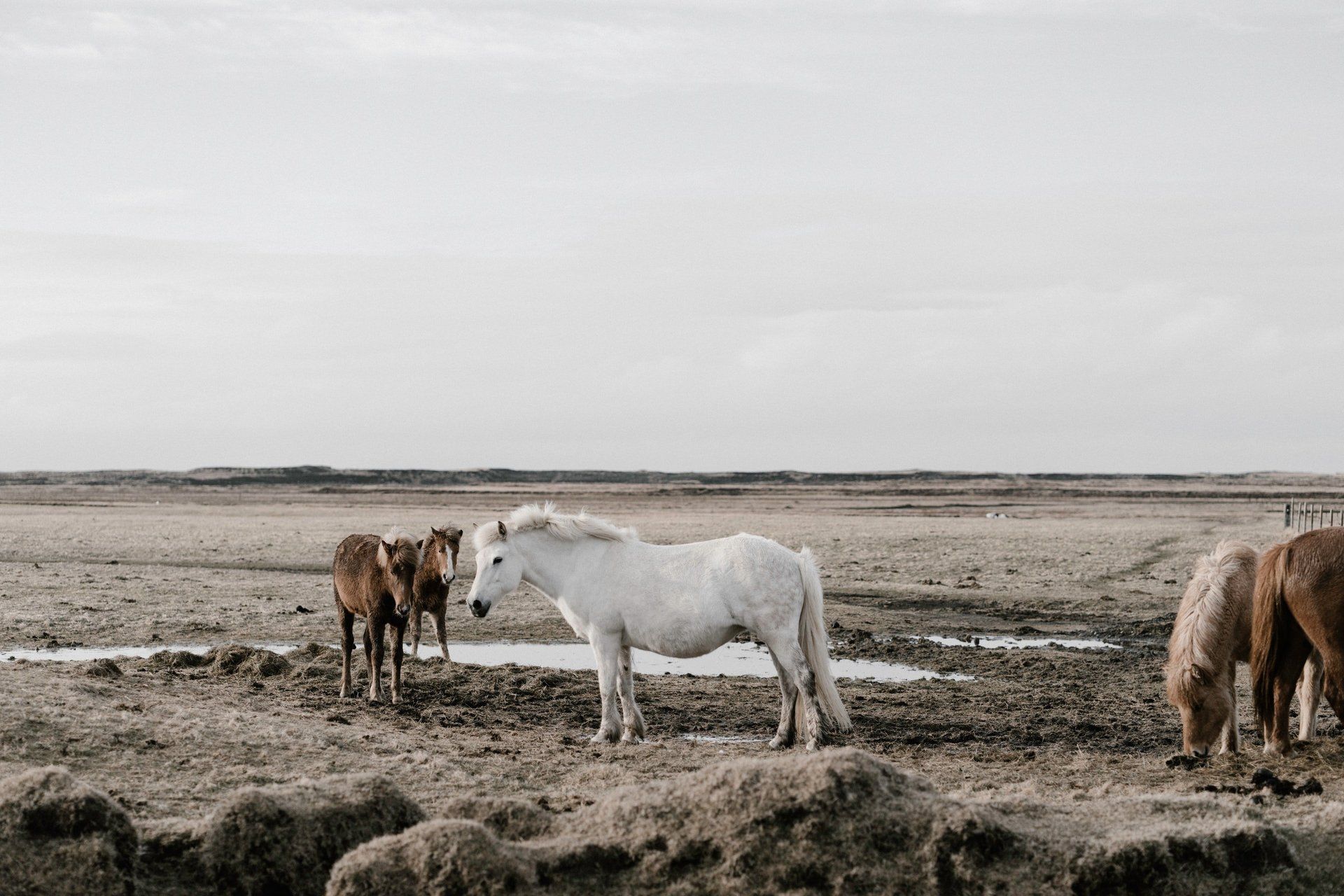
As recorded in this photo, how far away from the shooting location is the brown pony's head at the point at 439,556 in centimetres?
1307

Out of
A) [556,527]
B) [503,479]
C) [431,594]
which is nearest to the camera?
[556,527]

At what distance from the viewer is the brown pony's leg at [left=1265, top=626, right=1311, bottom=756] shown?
893 cm

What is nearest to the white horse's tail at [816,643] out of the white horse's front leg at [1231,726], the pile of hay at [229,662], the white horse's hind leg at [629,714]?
the white horse's hind leg at [629,714]

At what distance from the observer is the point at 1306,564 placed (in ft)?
29.0

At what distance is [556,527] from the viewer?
11.0m

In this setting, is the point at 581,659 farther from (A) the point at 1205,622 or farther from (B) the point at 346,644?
(A) the point at 1205,622

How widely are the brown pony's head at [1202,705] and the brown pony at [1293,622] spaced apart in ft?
1.02

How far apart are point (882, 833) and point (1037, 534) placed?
3454cm

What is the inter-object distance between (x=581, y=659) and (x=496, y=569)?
5148mm

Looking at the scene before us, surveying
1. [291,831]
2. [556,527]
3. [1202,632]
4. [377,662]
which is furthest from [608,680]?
[1202,632]

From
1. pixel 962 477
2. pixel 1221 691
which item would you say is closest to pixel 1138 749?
pixel 1221 691

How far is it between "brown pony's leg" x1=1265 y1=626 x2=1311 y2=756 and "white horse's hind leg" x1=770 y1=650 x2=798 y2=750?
3.84 meters

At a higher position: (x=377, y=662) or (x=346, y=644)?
(x=346, y=644)

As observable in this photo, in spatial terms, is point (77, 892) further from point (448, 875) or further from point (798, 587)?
point (798, 587)
